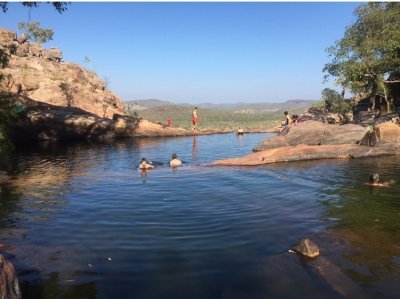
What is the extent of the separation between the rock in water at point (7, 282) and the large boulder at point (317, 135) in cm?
2403

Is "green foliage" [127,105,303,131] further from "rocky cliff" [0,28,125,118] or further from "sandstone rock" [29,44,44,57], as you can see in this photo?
"sandstone rock" [29,44,44,57]

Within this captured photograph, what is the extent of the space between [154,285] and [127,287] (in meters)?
0.52

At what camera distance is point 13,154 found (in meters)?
30.1

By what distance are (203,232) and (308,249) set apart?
10.2 ft

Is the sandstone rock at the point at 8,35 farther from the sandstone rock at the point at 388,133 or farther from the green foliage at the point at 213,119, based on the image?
the sandstone rock at the point at 388,133

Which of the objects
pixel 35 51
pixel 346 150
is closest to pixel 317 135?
pixel 346 150

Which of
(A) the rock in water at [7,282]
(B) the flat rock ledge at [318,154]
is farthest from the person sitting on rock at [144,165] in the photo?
(A) the rock in water at [7,282]

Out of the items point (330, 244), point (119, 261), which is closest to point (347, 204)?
point (330, 244)

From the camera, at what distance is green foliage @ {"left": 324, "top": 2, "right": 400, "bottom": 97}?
1192 inches

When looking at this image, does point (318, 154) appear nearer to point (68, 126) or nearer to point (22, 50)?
point (68, 126)

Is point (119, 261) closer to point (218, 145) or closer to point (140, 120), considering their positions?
point (218, 145)

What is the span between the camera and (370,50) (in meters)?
34.6

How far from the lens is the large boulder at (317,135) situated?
26922 millimetres

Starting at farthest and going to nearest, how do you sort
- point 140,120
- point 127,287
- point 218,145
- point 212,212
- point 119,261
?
point 140,120, point 218,145, point 212,212, point 119,261, point 127,287
